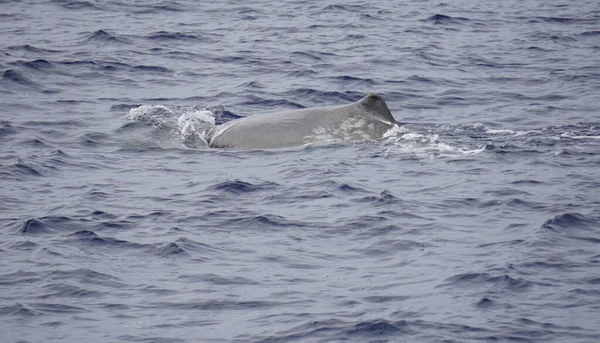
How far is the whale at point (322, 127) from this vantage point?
17.7 m

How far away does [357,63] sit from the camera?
2631 centimetres

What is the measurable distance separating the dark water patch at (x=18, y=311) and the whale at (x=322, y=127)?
7.21m

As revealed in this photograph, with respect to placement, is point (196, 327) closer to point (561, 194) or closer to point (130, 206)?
point (130, 206)

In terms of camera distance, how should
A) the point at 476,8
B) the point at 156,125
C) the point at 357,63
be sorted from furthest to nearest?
the point at 476,8 → the point at 357,63 → the point at 156,125

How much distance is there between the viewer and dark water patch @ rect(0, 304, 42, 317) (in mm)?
11000

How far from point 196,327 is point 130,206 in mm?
4223

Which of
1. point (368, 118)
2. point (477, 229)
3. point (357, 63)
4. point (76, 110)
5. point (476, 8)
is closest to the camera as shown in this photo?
point (477, 229)

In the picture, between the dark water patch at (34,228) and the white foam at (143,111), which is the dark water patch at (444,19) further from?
the dark water patch at (34,228)

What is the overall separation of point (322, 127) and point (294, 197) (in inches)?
113

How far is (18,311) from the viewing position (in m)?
11.1

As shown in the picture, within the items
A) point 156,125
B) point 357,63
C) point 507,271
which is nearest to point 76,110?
point 156,125

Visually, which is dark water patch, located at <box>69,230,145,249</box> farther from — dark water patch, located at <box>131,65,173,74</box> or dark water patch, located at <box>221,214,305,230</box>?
dark water patch, located at <box>131,65,173,74</box>

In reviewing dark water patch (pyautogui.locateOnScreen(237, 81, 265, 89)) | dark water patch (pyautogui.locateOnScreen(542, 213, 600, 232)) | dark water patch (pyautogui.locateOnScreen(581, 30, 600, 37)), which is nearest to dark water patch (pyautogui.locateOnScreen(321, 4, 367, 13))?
dark water patch (pyautogui.locateOnScreen(581, 30, 600, 37))

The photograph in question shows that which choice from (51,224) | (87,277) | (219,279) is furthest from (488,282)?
(51,224)
